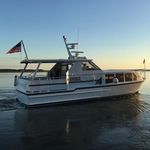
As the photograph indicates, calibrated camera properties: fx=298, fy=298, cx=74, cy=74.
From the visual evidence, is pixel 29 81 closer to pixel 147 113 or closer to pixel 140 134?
pixel 147 113

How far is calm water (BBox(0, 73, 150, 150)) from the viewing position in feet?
36.9

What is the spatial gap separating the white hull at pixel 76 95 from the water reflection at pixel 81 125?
63cm

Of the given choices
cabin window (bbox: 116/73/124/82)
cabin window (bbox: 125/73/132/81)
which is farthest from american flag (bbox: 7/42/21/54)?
cabin window (bbox: 125/73/132/81)

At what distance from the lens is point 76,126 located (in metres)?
14.4

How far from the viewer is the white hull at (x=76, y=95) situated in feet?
64.7

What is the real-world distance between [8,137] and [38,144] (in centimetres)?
162

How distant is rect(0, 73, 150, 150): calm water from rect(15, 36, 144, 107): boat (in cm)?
75

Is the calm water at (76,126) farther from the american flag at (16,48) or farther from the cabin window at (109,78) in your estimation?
the american flag at (16,48)

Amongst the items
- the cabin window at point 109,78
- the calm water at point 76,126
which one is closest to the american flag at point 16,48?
the calm water at point 76,126

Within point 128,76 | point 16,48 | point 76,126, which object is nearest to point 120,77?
point 128,76

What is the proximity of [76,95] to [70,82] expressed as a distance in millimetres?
1026

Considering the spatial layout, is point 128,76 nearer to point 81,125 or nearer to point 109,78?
point 109,78

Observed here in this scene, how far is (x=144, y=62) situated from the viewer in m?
29.3

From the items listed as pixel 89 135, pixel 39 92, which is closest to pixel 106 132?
pixel 89 135
